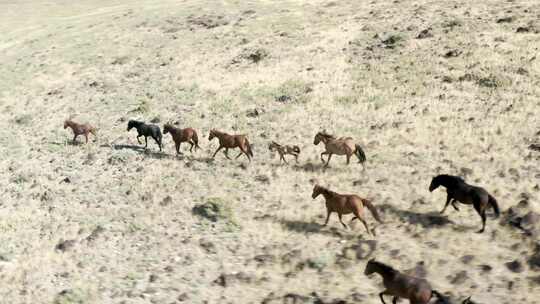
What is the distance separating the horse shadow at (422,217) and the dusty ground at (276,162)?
0.08 m

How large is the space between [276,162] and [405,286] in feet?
39.6

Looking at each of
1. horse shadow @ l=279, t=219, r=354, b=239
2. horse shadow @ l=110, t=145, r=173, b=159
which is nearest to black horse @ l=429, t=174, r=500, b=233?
horse shadow @ l=279, t=219, r=354, b=239

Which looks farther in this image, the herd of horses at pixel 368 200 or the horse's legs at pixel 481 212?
the horse's legs at pixel 481 212

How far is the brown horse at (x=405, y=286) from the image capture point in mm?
11422

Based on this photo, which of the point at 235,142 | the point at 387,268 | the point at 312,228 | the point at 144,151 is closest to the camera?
the point at 387,268

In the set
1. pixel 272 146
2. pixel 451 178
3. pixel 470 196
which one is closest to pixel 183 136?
pixel 272 146

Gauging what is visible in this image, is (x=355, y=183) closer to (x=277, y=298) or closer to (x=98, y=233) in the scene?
(x=277, y=298)

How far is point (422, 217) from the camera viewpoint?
1695cm

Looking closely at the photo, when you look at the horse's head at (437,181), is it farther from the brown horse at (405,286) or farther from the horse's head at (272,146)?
the horse's head at (272,146)

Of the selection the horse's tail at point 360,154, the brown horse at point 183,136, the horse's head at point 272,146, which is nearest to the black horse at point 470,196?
the horse's tail at point 360,154

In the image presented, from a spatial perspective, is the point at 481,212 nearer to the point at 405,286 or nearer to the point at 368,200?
the point at 368,200

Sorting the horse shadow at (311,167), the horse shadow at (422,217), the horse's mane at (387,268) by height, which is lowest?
the horse shadow at (311,167)

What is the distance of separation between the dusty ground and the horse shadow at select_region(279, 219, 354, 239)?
6 centimetres

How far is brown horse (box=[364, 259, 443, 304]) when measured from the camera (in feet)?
37.5
